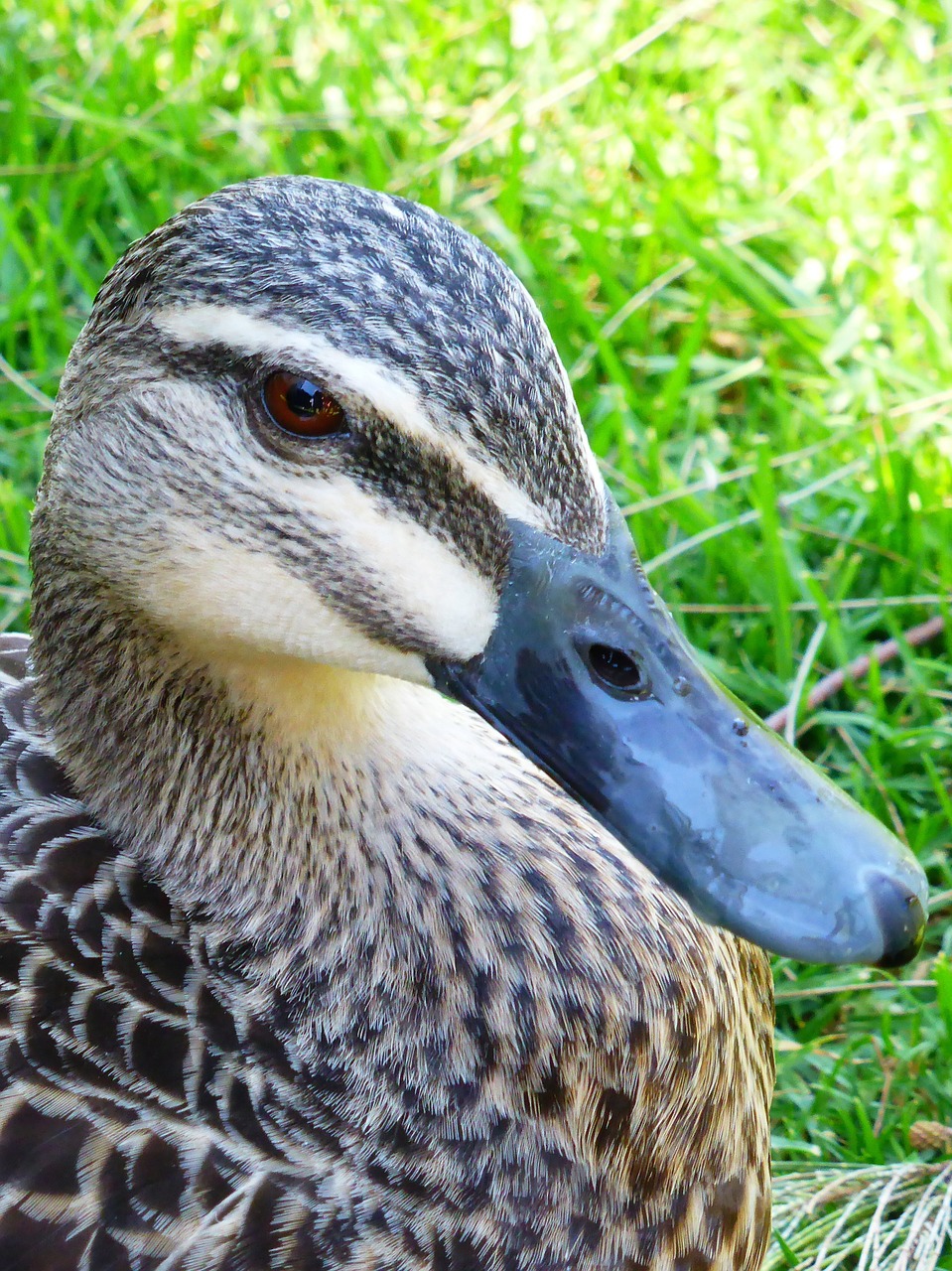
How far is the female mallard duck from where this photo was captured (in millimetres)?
1337

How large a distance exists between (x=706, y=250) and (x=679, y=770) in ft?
6.37

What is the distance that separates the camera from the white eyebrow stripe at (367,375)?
1311mm

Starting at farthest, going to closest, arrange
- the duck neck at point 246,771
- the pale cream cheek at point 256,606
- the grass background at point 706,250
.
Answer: the grass background at point 706,250 → the duck neck at point 246,771 → the pale cream cheek at point 256,606

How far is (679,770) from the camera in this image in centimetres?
134

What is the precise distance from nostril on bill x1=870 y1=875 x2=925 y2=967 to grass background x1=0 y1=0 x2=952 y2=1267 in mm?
791

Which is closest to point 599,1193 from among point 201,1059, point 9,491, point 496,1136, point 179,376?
point 496,1136

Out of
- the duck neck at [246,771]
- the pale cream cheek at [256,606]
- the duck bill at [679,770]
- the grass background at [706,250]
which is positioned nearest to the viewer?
the duck bill at [679,770]

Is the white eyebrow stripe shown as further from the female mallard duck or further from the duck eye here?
the duck eye

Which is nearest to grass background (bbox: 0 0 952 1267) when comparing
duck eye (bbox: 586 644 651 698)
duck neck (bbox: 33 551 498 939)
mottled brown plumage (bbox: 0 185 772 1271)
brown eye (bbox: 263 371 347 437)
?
mottled brown plumage (bbox: 0 185 772 1271)

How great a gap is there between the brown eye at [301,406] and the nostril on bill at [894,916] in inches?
22.9

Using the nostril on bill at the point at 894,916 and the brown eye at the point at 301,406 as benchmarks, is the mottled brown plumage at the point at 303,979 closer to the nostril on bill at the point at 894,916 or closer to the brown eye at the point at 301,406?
the brown eye at the point at 301,406

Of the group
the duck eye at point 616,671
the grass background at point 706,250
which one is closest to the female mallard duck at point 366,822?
the duck eye at point 616,671

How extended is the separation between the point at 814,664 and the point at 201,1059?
134 centimetres

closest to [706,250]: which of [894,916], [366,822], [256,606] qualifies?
[366,822]
